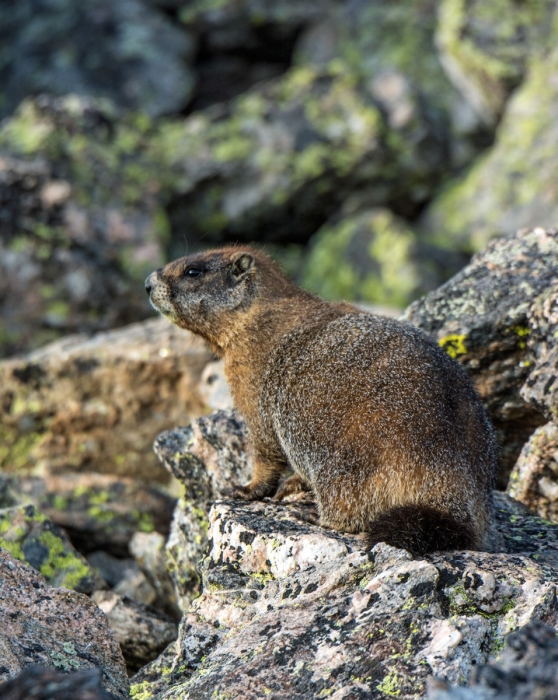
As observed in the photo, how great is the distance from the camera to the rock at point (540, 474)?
6426mm

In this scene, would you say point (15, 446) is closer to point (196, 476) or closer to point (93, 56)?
point (196, 476)

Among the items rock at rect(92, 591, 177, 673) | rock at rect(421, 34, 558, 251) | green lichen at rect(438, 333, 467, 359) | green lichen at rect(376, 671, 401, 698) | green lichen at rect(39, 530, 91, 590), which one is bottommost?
rock at rect(92, 591, 177, 673)

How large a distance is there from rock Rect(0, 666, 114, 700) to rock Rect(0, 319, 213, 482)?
657 cm

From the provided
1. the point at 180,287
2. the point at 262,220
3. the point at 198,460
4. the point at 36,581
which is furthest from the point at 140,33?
the point at 36,581

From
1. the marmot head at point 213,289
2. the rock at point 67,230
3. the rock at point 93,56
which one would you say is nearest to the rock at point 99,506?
the marmot head at point 213,289

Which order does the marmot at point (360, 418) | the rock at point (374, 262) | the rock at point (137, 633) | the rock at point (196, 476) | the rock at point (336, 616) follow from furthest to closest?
1. the rock at point (374, 262)
2. the rock at point (196, 476)
3. the rock at point (137, 633)
4. the marmot at point (360, 418)
5. the rock at point (336, 616)

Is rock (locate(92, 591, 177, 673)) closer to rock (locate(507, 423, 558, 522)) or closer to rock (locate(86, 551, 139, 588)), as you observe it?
rock (locate(86, 551, 139, 588))

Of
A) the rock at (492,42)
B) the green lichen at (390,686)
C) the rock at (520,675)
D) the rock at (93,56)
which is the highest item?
the rock at (93,56)

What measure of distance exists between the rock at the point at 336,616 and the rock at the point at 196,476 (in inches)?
46.8

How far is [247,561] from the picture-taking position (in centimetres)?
537

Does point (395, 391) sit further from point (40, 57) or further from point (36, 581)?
point (40, 57)

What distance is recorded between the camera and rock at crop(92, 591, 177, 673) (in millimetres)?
6199

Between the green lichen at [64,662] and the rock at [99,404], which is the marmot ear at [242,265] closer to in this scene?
the rock at [99,404]

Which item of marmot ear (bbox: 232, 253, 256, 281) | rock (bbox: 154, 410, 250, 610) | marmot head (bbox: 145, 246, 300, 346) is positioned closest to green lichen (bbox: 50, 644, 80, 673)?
rock (bbox: 154, 410, 250, 610)
